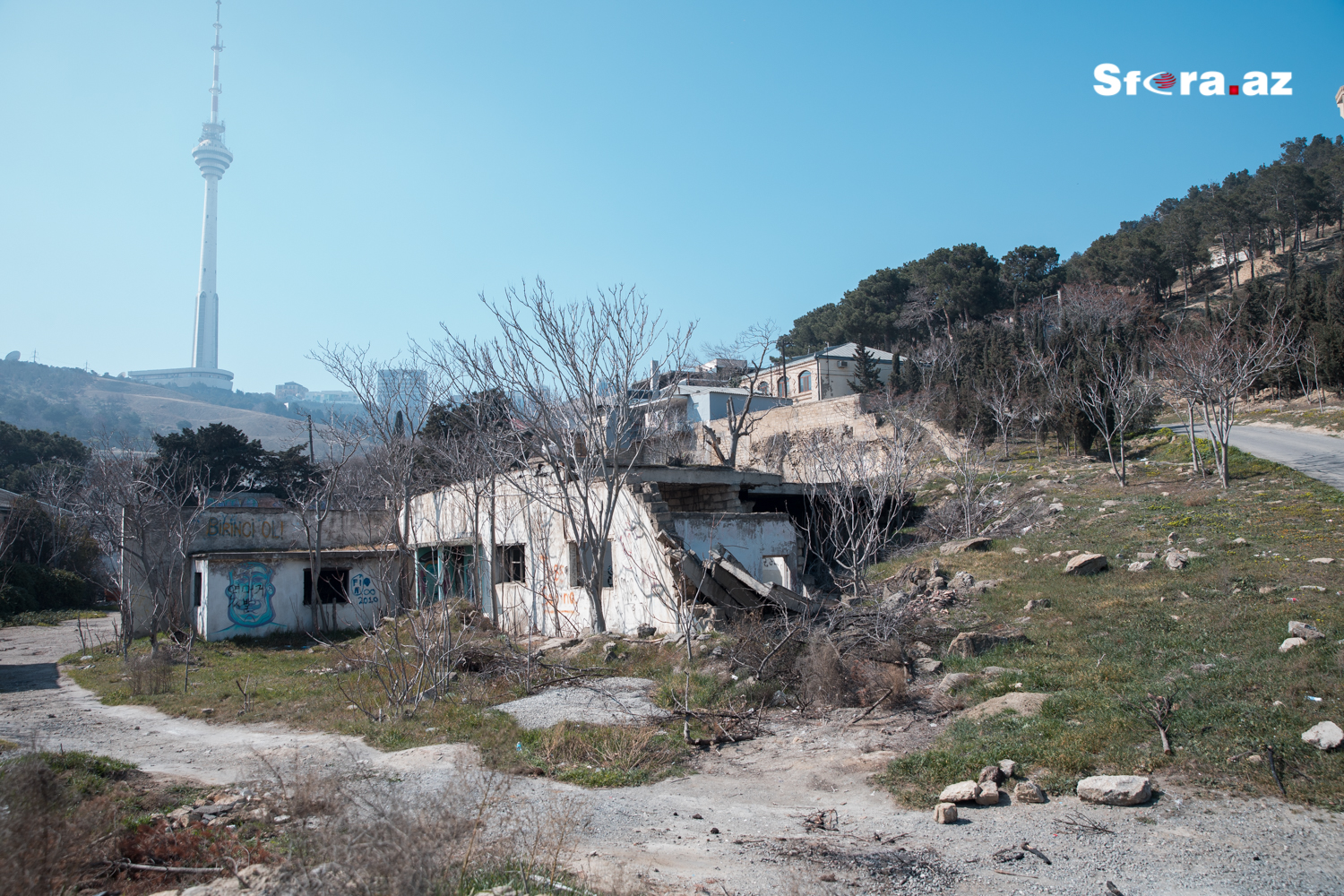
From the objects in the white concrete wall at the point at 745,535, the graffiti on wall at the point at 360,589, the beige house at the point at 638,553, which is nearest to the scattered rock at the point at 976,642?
the beige house at the point at 638,553

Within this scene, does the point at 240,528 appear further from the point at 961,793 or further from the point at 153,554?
the point at 961,793

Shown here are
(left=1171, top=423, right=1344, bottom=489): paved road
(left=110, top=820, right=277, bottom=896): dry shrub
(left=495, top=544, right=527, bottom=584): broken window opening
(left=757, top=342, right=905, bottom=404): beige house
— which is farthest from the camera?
(left=757, top=342, right=905, bottom=404): beige house

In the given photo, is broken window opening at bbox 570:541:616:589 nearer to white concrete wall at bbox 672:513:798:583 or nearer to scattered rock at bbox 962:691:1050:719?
white concrete wall at bbox 672:513:798:583

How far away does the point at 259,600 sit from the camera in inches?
738

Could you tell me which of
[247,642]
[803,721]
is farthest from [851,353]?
[803,721]

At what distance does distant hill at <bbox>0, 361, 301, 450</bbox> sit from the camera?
379 ft

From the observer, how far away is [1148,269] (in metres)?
47.3

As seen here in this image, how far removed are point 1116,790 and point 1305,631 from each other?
170 inches

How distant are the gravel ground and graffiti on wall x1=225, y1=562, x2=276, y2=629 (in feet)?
40.4

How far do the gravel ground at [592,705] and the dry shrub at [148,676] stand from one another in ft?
22.5

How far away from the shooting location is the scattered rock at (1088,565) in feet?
42.0

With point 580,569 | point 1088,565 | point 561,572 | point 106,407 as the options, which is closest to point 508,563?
point 561,572

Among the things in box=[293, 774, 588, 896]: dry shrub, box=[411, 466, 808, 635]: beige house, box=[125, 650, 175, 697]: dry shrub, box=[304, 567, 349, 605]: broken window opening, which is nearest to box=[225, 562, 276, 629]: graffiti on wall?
box=[304, 567, 349, 605]: broken window opening

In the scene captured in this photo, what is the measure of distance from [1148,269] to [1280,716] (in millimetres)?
50317
